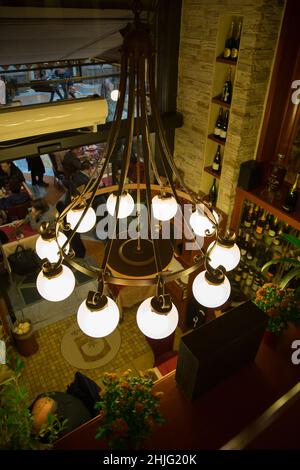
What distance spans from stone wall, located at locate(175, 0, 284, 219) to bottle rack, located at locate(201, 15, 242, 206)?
5 centimetres

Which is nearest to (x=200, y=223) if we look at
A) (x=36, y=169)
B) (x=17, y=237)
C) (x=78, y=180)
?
(x=17, y=237)

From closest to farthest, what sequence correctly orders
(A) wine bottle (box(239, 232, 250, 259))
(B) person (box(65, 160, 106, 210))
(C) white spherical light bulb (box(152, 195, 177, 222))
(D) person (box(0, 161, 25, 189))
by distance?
(C) white spherical light bulb (box(152, 195, 177, 222)) → (A) wine bottle (box(239, 232, 250, 259)) → (B) person (box(65, 160, 106, 210)) → (D) person (box(0, 161, 25, 189))

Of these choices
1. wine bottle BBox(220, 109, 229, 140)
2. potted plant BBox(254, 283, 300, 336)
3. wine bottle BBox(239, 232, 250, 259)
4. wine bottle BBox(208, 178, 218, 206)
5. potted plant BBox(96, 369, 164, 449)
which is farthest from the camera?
wine bottle BBox(208, 178, 218, 206)

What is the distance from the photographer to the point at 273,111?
11.9ft

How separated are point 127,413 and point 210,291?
714 millimetres

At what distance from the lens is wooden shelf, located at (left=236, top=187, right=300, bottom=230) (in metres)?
3.44

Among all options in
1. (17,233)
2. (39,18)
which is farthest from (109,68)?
(17,233)

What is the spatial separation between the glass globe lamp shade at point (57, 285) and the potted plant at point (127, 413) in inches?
21.6

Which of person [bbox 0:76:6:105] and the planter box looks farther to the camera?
person [bbox 0:76:6:105]

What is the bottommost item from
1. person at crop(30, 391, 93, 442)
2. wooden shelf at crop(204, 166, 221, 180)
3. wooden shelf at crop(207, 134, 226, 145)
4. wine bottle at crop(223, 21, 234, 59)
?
person at crop(30, 391, 93, 442)

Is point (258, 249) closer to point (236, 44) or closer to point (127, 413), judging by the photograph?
point (236, 44)

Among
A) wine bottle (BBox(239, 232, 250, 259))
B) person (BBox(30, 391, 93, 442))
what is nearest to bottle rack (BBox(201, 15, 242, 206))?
wine bottle (BBox(239, 232, 250, 259))

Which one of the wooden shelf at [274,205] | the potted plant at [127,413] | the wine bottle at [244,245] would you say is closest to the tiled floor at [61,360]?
the wine bottle at [244,245]

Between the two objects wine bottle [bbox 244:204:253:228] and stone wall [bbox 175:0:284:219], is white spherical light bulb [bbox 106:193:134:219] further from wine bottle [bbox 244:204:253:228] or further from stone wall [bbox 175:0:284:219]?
wine bottle [bbox 244:204:253:228]
